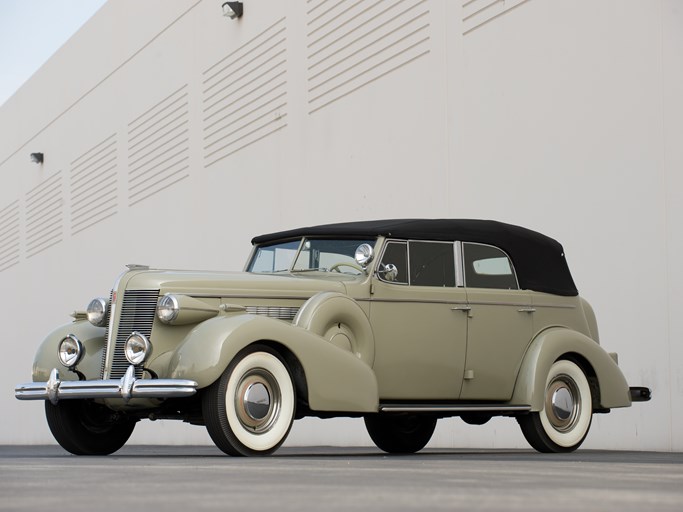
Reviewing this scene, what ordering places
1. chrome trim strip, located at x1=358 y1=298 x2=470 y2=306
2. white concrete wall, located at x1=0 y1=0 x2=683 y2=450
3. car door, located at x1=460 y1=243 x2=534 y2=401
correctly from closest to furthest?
chrome trim strip, located at x1=358 y1=298 x2=470 y2=306
car door, located at x1=460 y1=243 x2=534 y2=401
white concrete wall, located at x1=0 y1=0 x2=683 y2=450

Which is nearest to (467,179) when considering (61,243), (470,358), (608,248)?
(608,248)

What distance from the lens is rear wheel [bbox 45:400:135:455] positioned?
30.7 feet

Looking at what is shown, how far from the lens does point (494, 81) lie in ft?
43.1

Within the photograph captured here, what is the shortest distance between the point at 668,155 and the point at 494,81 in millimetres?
2751

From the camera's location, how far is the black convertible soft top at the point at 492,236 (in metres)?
9.51

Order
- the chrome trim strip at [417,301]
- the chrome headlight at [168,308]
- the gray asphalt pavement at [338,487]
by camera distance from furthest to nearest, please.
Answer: the chrome trim strip at [417,301]
the chrome headlight at [168,308]
the gray asphalt pavement at [338,487]

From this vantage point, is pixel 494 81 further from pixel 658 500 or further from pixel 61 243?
pixel 61 243

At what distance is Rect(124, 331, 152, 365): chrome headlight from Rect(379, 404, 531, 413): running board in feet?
5.63

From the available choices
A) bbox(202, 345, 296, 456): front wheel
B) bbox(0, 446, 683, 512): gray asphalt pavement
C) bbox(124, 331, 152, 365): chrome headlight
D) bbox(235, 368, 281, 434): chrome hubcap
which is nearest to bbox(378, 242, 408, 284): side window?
bbox(202, 345, 296, 456): front wheel

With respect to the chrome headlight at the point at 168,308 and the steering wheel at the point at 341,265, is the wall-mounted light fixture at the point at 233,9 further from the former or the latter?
the chrome headlight at the point at 168,308

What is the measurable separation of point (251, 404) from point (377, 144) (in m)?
7.79

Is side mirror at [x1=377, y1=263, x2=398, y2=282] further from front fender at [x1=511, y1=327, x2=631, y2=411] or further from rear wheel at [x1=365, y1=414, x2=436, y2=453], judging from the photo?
rear wheel at [x1=365, y1=414, x2=436, y2=453]

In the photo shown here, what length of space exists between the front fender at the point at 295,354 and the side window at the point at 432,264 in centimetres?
114

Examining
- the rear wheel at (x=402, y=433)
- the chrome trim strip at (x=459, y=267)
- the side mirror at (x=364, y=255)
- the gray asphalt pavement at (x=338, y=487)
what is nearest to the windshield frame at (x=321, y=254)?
the side mirror at (x=364, y=255)
